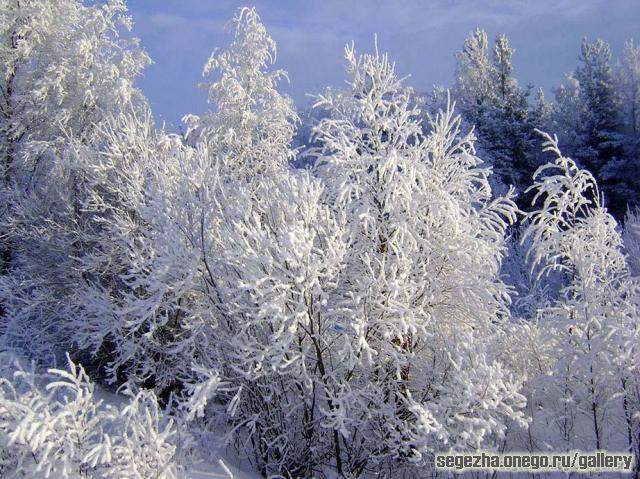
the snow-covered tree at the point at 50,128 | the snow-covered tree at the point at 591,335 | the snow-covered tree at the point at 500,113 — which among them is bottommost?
the snow-covered tree at the point at 591,335

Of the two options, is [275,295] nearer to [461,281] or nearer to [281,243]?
[281,243]

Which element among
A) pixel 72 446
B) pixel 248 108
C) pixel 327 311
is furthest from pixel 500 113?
pixel 72 446

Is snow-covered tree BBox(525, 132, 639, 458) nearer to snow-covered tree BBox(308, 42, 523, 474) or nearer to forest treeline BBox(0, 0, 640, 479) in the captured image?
forest treeline BBox(0, 0, 640, 479)

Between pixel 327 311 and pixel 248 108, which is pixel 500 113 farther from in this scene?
pixel 327 311

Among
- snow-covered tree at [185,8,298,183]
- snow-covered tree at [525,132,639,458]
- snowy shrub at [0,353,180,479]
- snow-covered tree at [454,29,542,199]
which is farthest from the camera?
snow-covered tree at [454,29,542,199]

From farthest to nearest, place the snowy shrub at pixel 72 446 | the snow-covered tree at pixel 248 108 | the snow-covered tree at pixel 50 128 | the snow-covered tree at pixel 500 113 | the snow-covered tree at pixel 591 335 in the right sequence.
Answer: the snow-covered tree at pixel 500 113 < the snow-covered tree at pixel 248 108 < the snow-covered tree at pixel 50 128 < the snow-covered tree at pixel 591 335 < the snowy shrub at pixel 72 446

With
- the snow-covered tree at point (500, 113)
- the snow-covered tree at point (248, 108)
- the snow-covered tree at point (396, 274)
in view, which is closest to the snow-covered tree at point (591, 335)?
the snow-covered tree at point (396, 274)

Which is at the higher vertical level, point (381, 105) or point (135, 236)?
point (381, 105)

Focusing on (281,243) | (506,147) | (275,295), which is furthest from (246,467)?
(506,147)

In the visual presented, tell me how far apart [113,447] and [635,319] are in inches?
258

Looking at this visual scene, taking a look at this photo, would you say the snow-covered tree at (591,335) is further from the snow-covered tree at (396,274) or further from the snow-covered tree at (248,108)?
the snow-covered tree at (248,108)

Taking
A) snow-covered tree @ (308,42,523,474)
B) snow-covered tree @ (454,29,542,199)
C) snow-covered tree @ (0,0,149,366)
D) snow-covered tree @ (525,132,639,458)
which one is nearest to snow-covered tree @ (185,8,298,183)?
snow-covered tree @ (0,0,149,366)

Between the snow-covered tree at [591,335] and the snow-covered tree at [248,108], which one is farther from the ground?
the snow-covered tree at [248,108]

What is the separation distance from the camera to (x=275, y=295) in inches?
248
